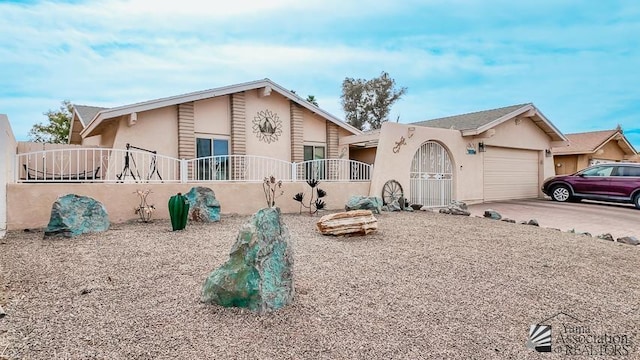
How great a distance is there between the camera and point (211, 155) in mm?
10734

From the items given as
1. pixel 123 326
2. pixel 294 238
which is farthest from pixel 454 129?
pixel 123 326

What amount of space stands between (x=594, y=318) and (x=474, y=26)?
9.44 m

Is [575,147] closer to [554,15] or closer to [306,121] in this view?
[554,15]

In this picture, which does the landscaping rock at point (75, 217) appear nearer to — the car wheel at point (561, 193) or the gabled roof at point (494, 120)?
the gabled roof at point (494, 120)

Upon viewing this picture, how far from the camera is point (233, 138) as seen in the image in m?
10.8

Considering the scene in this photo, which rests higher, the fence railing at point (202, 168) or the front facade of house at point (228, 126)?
the front facade of house at point (228, 126)

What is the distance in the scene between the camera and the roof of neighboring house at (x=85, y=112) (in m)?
11.9

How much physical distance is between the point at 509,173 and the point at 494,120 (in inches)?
120

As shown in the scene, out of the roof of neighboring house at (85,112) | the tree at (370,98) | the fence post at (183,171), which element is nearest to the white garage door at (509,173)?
the fence post at (183,171)

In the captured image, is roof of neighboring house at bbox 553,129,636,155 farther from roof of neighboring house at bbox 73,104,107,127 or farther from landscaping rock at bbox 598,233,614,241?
roof of neighboring house at bbox 73,104,107,127

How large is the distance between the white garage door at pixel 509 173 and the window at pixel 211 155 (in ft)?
33.0

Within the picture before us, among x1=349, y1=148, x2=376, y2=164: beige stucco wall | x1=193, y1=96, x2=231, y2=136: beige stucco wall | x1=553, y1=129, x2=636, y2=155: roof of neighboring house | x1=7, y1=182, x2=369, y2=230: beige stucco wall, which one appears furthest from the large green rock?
x1=553, y1=129, x2=636, y2=155: roof of neighboring house

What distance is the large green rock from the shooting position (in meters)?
2.77

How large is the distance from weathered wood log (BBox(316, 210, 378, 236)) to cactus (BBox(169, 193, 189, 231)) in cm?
258
